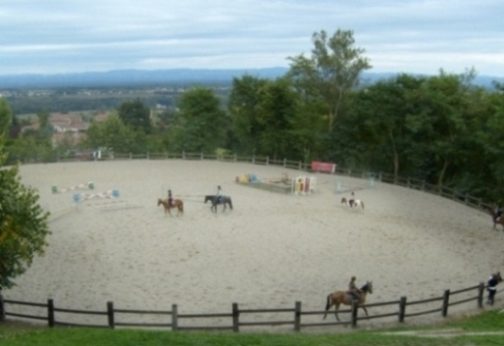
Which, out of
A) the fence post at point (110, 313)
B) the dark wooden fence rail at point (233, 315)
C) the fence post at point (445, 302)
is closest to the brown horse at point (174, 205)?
the dark wooden fence rail at point (233, 315)

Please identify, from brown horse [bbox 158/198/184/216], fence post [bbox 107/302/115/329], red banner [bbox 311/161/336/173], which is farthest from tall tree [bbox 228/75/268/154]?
fence post [bbox 107/302/115/329]

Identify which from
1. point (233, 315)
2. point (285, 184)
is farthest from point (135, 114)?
point (233, 315)

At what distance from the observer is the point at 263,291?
1788cm

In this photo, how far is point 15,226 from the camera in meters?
13.9

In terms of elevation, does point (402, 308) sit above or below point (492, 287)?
below

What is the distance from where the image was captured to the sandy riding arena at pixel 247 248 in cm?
1781

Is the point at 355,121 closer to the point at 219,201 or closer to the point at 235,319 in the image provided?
the point at 219,201

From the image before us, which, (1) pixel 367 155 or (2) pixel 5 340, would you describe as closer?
(2) pixel 5 340

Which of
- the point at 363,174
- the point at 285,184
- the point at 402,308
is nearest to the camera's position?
the point at 402,308

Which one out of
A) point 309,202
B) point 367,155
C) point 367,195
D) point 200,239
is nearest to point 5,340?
point 200,239

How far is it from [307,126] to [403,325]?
109 feet

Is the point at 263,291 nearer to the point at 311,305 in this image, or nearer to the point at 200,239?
the point at 311,305

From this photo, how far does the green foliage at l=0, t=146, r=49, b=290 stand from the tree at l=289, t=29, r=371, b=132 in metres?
33.6

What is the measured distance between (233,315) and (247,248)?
26.8 feet
